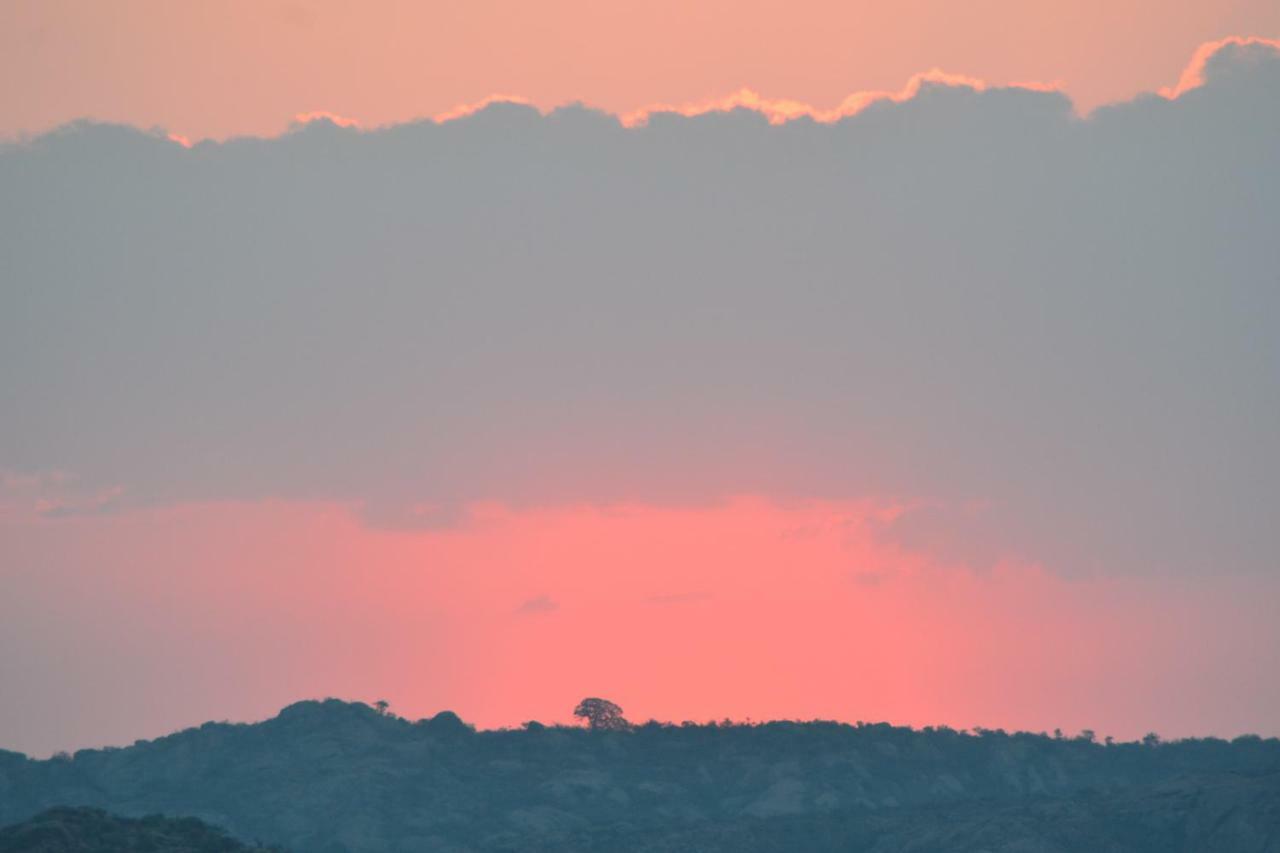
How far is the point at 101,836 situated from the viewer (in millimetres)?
148125

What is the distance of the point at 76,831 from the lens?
148750mm

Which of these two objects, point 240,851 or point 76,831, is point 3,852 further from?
point 240,851

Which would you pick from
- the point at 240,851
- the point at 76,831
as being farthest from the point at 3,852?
the point at 240,851

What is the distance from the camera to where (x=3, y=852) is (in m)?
143

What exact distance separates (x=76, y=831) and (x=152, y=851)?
22.1 ft

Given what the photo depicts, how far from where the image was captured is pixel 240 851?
492 feet

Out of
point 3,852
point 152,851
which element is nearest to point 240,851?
point 152,851

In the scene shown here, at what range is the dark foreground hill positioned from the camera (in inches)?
5743

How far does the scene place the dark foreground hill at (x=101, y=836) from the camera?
14588 centimetres

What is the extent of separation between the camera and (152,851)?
146 m

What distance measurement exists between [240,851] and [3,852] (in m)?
16.7

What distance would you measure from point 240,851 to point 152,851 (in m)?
6.73

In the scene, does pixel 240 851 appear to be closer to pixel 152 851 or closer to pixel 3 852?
pixel 152 851
